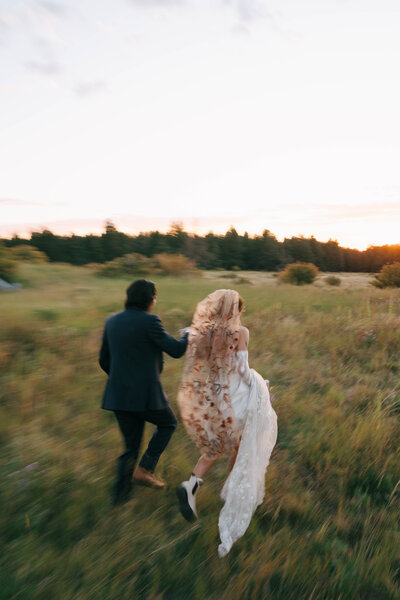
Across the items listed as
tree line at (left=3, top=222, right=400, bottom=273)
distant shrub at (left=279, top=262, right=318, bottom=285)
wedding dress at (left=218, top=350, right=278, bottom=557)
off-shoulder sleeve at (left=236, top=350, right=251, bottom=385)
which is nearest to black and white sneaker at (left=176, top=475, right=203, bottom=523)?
wedding dress at (left=218, top=350, right=278, bottom=557)

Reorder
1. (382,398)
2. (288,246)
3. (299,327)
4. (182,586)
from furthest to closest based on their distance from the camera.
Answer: (288,246), (299,327), (382,398), (182,586)

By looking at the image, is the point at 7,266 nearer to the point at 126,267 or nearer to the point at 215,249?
the point at 126,267

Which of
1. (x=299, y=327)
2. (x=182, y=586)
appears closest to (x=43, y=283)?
(x=299, y=327)

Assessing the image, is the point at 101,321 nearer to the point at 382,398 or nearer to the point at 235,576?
the point at 382,398

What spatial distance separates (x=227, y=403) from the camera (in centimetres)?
321

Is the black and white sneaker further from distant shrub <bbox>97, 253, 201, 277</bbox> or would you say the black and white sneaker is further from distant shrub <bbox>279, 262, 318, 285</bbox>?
distant shrub <bbox>279, 262, 318, 285</bbox>

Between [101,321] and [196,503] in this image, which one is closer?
[196,503]

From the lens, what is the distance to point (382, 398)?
592cm

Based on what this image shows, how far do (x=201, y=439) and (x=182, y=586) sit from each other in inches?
42.6

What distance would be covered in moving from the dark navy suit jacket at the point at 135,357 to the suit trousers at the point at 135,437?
5.7 inches

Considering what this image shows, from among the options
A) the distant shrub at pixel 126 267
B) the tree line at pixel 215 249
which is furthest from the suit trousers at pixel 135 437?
the tree line at pixel 215 249

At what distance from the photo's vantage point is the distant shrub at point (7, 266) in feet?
40.9

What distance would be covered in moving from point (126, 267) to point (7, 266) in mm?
8061

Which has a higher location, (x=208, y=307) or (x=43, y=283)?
(x=208, y=307)
